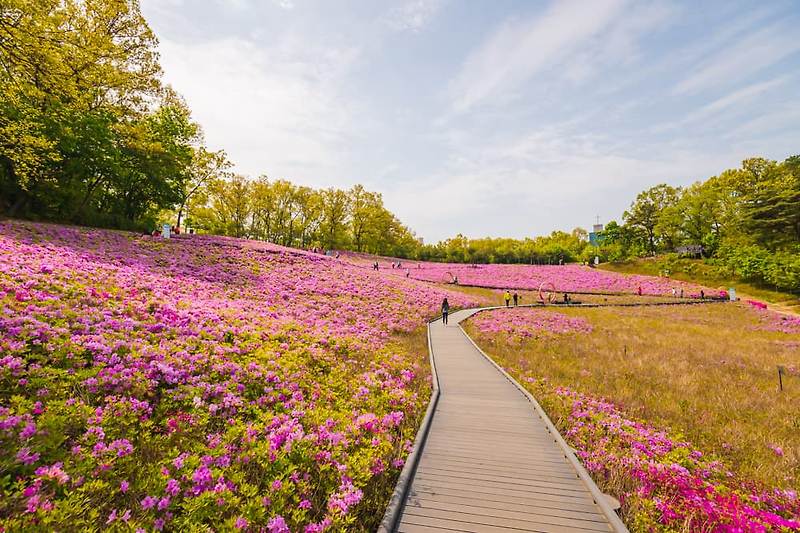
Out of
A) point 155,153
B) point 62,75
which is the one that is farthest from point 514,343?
point 155,153

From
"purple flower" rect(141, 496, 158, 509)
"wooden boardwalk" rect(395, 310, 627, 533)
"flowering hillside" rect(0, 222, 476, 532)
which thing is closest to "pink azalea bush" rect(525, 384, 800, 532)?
"wooden boardwalk" rect(395, 310, 627, 533)

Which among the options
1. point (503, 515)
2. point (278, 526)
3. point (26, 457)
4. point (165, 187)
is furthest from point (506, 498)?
point (165, 187)

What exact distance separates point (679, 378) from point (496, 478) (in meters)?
10.4

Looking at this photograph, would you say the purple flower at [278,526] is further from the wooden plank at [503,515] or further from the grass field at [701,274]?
the grass field at [701,274]

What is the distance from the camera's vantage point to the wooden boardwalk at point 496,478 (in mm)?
4594

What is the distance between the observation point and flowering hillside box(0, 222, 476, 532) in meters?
4.23

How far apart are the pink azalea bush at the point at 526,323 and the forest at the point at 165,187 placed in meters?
21.9

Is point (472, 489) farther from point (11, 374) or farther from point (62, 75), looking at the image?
point (62, 75)

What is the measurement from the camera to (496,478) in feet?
18.3

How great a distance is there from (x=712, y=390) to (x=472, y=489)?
10.8m

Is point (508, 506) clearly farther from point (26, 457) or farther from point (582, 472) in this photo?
point (26, 457)

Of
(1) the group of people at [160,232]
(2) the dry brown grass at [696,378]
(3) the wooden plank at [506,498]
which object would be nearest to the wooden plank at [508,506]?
(3) the wooden plank at [506,498]

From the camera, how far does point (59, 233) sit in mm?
16734

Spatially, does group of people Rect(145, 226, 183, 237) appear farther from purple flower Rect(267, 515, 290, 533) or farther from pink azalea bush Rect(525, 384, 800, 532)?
pink azalea bush Rect(525, 384, 800, 532)
